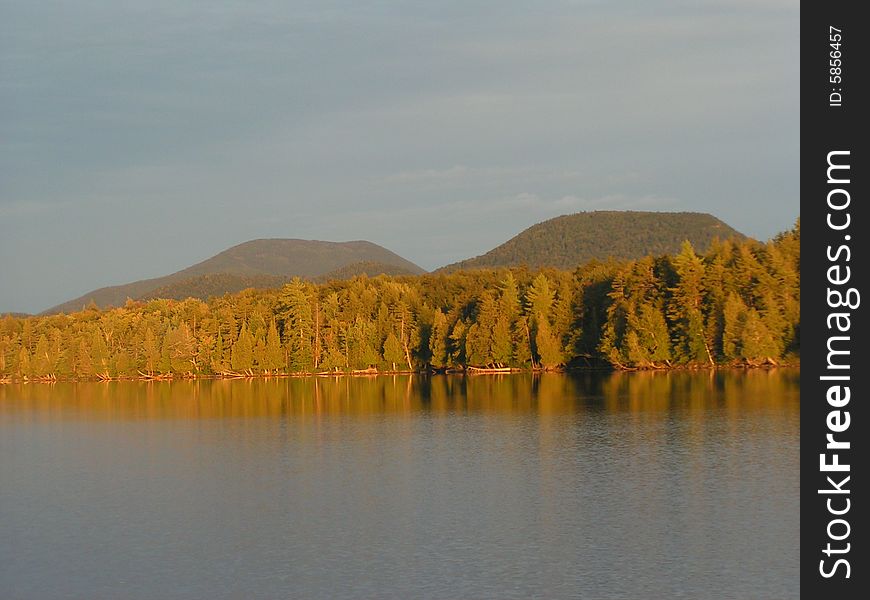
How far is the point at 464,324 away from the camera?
101812 millimetres

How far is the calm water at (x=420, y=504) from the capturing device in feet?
72.7

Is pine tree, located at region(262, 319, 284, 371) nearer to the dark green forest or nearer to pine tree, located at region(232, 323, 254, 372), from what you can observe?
the dark green forest

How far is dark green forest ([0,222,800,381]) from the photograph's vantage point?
84312 mm

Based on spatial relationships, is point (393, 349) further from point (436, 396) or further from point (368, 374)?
point (436, 396)

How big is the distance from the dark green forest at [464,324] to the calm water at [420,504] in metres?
27.8

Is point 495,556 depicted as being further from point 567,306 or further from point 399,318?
point 399,318

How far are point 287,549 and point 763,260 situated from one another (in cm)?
6866

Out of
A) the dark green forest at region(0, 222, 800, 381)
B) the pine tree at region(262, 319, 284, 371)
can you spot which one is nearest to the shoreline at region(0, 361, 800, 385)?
the dark green forest at region(0, 222, 800, 381)

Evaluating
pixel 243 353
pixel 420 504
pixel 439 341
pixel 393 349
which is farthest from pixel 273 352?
pixel 420 504

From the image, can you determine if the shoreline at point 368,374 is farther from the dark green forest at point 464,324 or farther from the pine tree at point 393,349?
the pine tree at point 393,349

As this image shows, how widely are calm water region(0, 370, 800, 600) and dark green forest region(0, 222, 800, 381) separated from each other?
91.1 ft

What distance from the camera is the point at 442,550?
24281mm

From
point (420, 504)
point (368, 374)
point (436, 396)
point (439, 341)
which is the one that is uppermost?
point (439, 341)

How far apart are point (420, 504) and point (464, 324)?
2852 inches
